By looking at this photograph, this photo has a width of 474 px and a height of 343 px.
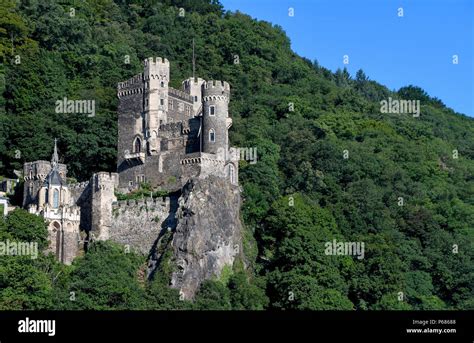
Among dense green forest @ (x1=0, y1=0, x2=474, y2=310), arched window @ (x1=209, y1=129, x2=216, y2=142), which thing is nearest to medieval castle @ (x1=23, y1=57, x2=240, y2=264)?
arched window @ (x1=209, y1=129, x2=216, y2=142)

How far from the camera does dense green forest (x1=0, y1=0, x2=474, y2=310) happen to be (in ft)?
180

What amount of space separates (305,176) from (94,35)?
24.8 m

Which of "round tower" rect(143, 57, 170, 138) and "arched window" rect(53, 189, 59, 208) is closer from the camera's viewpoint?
"arched window" rect(53, 189, 59, 208)

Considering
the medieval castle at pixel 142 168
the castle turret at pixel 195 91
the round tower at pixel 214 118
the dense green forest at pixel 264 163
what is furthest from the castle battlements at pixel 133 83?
the round tower at pixel 214 118

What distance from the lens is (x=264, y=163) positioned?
67562mm

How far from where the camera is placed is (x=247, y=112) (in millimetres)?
78875

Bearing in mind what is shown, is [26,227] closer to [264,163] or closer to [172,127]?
[172,127]

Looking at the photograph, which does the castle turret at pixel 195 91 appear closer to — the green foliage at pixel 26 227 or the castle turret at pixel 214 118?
the castle turret at pixel 214 118

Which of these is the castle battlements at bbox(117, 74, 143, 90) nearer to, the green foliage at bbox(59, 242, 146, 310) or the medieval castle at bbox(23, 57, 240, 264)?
the medieval castle at bbox(23, 57, 240, 264)

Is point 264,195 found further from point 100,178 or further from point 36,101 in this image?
point 36,101

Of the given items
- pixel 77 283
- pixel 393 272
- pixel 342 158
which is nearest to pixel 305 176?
pixel 342 158

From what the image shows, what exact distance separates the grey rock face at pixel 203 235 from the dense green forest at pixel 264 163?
0.88 meters

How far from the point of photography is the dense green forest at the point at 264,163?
180 feet

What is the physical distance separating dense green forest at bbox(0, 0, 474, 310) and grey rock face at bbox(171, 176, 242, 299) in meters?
0.88
